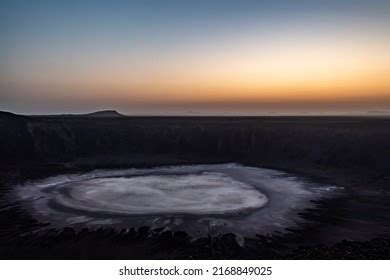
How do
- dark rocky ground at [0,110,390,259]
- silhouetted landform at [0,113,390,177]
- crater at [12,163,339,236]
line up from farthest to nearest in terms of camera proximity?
silhouetted landform at [0,113,390,177]
crater at [12,163,339,236]
dark rocky ground at [0,110,390,259]

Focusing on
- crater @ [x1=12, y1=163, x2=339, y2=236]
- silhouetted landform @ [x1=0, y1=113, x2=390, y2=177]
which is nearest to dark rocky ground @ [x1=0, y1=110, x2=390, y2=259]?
silhouetted landform @ [x1=0, y1=113, x2=390, y2=177]

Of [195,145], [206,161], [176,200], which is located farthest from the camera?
[195,145]

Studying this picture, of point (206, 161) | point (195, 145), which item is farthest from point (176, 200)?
point (195, 145)

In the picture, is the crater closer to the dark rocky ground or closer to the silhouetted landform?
the dark rocky ground

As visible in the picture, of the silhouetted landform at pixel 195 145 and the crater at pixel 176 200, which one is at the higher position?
the silhouetted landform at pixel 195 145

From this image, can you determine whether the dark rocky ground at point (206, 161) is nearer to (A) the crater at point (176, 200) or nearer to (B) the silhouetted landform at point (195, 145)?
(B) the silhouetted landform at point (195, 145)

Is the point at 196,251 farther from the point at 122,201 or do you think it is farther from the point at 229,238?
the point at 122,201

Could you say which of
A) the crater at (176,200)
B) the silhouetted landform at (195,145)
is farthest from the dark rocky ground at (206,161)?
the crater at (176,200)

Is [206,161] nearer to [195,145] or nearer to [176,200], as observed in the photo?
[195,145]

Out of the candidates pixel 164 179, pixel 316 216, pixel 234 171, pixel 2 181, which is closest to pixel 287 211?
pixel 316 216
